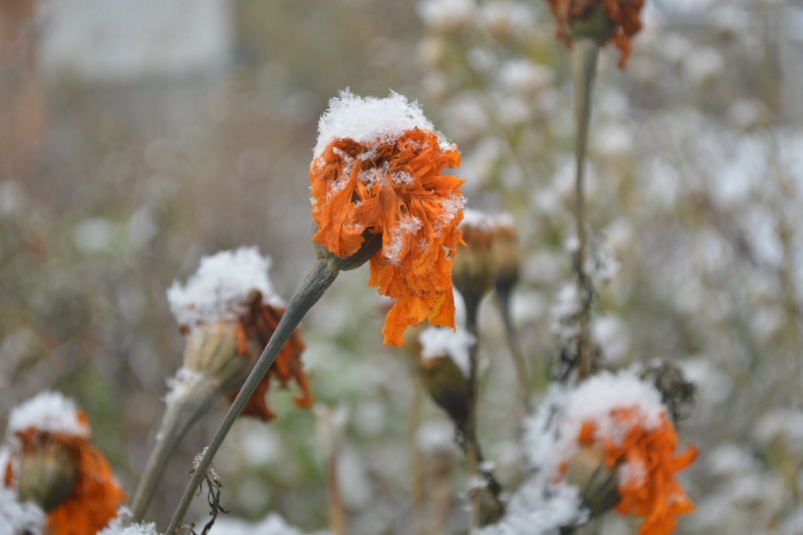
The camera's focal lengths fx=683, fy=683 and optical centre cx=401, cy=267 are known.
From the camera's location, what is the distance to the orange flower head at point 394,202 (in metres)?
0.26

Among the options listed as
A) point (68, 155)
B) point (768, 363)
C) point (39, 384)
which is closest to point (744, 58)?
point (768, 363)

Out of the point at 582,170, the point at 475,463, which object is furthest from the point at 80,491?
the point at 582,170

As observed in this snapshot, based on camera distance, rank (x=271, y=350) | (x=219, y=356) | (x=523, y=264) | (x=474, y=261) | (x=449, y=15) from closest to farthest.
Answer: (x=271, y=350), (x=219, y=356), (x=474, y=261), (x=523, y=264), (x=449, y=15)

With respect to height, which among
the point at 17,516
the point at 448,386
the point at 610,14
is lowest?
the point at 17,516

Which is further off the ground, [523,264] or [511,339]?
[523,264]

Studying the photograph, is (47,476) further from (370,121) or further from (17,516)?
(370,121)

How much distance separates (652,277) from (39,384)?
1077mm

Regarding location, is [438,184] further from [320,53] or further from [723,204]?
[320,53]

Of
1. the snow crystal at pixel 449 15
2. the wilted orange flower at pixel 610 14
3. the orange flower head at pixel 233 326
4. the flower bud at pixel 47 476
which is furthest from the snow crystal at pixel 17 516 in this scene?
the snow crystal at pixel 449 15

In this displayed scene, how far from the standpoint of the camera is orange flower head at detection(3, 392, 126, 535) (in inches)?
14.5

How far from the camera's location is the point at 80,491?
1.23ft

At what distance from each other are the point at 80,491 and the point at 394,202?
25 cm

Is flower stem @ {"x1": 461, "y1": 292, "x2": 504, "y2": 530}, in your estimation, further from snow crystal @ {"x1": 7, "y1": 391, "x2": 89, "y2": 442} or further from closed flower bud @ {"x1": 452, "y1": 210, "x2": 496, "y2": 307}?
snow crystal @ {"x1": 7, "y1": 391, "x2": 89, "y2": 442}

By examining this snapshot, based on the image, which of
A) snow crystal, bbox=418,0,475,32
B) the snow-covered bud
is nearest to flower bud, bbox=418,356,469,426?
the snow-covered bud
